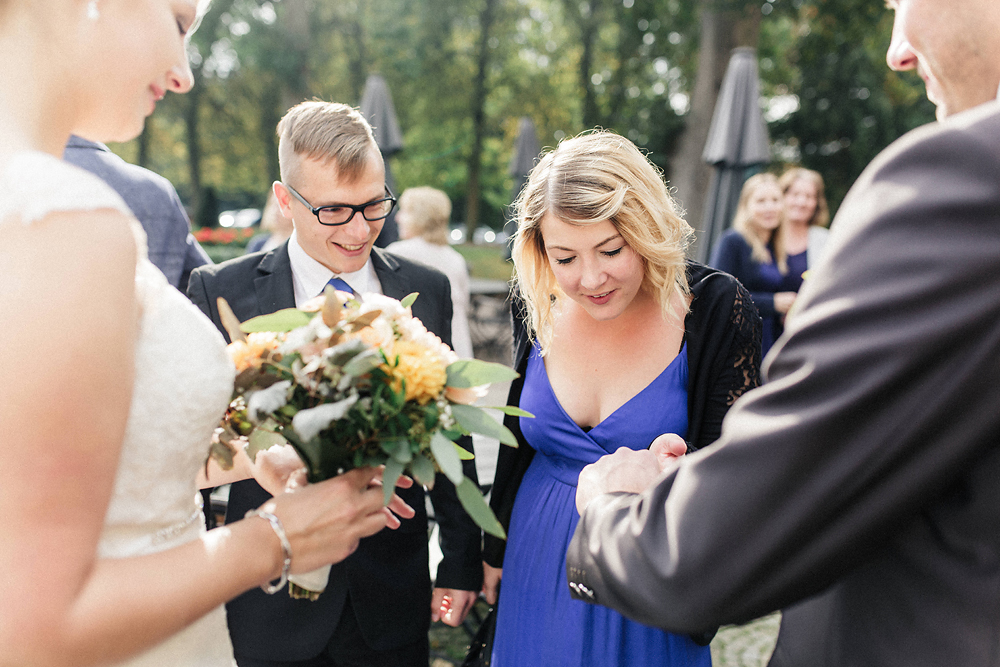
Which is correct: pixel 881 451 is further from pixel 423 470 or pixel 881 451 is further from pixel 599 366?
pixel 599 366

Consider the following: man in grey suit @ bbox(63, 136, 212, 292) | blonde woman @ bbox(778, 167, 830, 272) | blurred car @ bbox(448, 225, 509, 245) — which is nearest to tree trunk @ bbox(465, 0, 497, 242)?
blurred car @ bbox(448, 225, 509, 245)

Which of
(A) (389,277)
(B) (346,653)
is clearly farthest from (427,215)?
(B) (346,653)

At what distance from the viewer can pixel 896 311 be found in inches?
31.0

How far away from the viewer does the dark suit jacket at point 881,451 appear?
775 millimetres

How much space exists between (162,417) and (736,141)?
700cm

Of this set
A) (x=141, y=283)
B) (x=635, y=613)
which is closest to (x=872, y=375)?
(x=635, y=613)

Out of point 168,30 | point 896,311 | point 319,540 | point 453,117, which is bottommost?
point 453,117

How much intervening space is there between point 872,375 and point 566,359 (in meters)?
1.60

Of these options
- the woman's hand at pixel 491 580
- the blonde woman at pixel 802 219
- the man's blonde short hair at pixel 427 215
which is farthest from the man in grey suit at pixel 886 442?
the man's blonde short hair at pixel 427 215

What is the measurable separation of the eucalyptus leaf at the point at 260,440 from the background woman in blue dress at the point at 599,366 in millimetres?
1072

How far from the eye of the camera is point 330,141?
7.85 ft

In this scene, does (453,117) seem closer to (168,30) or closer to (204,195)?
(204,195)

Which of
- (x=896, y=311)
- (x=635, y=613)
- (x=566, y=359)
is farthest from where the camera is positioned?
(x=566, y=359)

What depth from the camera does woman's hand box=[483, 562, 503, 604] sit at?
8.01 feet
